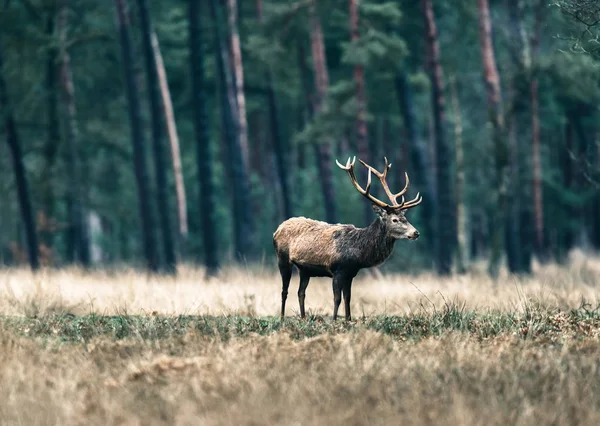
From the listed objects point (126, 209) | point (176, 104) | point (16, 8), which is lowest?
point (126, 209)

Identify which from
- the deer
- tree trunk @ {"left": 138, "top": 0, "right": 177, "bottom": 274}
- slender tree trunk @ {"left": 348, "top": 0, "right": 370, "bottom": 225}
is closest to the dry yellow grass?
the deer

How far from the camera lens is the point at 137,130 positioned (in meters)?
29.0

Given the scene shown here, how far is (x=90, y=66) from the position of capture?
3847 cm

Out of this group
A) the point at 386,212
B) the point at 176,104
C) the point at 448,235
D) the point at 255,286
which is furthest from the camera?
the point at 176,104

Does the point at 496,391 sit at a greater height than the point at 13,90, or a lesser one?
lesser

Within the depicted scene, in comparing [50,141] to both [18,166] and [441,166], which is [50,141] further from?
[441,166]

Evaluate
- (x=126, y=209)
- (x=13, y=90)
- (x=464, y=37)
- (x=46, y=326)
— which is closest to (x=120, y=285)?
(x=46, y=326)

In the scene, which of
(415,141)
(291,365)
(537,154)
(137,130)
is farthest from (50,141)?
(291,365)

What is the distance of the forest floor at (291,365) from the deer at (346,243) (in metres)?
0.59

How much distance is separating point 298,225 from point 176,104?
29.5m

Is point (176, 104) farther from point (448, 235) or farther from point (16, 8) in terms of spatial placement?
point (448, 235)

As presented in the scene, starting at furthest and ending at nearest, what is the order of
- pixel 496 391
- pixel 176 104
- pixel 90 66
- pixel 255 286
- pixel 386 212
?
pixel 176 104
pixel 90 66
pixel 255 286
pixel 386 212
pixel 496 391

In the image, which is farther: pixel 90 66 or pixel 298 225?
pixel 90 66

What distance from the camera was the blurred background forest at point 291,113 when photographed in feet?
88.8
